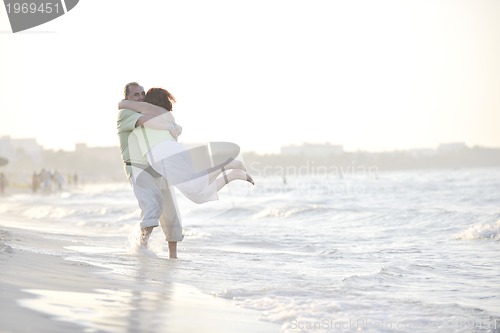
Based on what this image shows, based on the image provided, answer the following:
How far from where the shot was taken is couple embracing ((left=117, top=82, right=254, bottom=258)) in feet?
21.0

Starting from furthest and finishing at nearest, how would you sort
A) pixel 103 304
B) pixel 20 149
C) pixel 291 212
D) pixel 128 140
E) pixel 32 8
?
pixel 20 149
pixel 291 212
pixel 32 8
pixel 128 140
pixel 103 304

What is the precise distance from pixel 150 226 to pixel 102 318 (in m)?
3.42

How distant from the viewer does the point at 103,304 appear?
3674 mm

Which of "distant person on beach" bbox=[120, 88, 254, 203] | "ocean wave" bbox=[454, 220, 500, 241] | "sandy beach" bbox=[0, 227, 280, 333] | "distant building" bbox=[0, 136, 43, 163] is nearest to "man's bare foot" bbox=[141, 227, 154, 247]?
"distant person on beach" bbox=[120, 88, 254, 203]

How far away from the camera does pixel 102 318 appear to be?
3.27 metres

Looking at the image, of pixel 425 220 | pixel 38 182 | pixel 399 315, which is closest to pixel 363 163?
pixel 38 182

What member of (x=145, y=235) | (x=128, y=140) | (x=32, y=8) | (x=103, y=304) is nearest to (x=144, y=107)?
(x=128, y=140)

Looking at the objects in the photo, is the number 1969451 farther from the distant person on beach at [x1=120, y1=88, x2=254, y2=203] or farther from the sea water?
the distant person on beach at [x1=120, y1=88, x2=254, y2=203]

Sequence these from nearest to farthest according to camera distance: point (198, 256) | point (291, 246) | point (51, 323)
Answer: point (51, 323) → point (198, 256) → point (291, 246)

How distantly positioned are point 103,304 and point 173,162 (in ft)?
9.54

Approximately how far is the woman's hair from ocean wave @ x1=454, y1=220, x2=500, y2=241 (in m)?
6.13

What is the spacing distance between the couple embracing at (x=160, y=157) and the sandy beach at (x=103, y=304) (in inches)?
51.4

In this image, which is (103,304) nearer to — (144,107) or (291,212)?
(144,107)

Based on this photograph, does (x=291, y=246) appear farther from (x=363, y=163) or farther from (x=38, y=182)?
(x=363, y=163)
